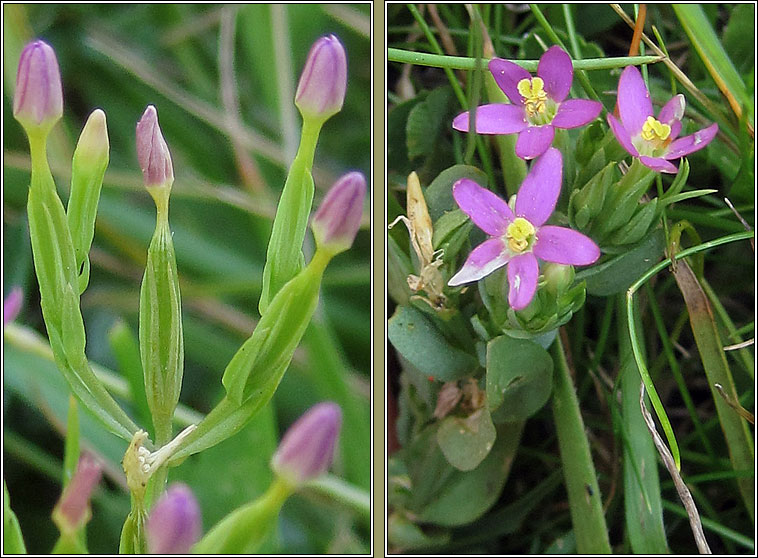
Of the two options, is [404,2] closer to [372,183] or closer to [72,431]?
[372,183]

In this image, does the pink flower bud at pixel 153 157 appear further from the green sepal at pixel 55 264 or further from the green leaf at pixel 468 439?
the green leaf at pixel 468 439

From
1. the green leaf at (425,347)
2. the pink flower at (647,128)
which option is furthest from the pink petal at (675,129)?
the green leaf at (425,347)

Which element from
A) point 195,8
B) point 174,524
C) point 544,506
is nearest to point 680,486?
point 544,506

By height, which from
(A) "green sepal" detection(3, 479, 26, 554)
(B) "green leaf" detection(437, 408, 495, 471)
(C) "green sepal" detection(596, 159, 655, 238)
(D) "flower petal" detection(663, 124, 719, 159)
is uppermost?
(D) "flower petal" detection(663, 124, 719, 159)

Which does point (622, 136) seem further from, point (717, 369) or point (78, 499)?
point (78, 499)

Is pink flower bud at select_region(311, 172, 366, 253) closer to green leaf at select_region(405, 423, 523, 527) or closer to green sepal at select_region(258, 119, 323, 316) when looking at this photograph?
green sepal at select_region(258, 119, 323, 316)

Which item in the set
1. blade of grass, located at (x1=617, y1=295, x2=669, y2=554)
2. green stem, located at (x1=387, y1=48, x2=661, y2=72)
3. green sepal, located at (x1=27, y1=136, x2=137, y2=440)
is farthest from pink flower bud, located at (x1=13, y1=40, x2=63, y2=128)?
blade of grass, located at (x1=617, y1=295, x2=669, y2=554)
